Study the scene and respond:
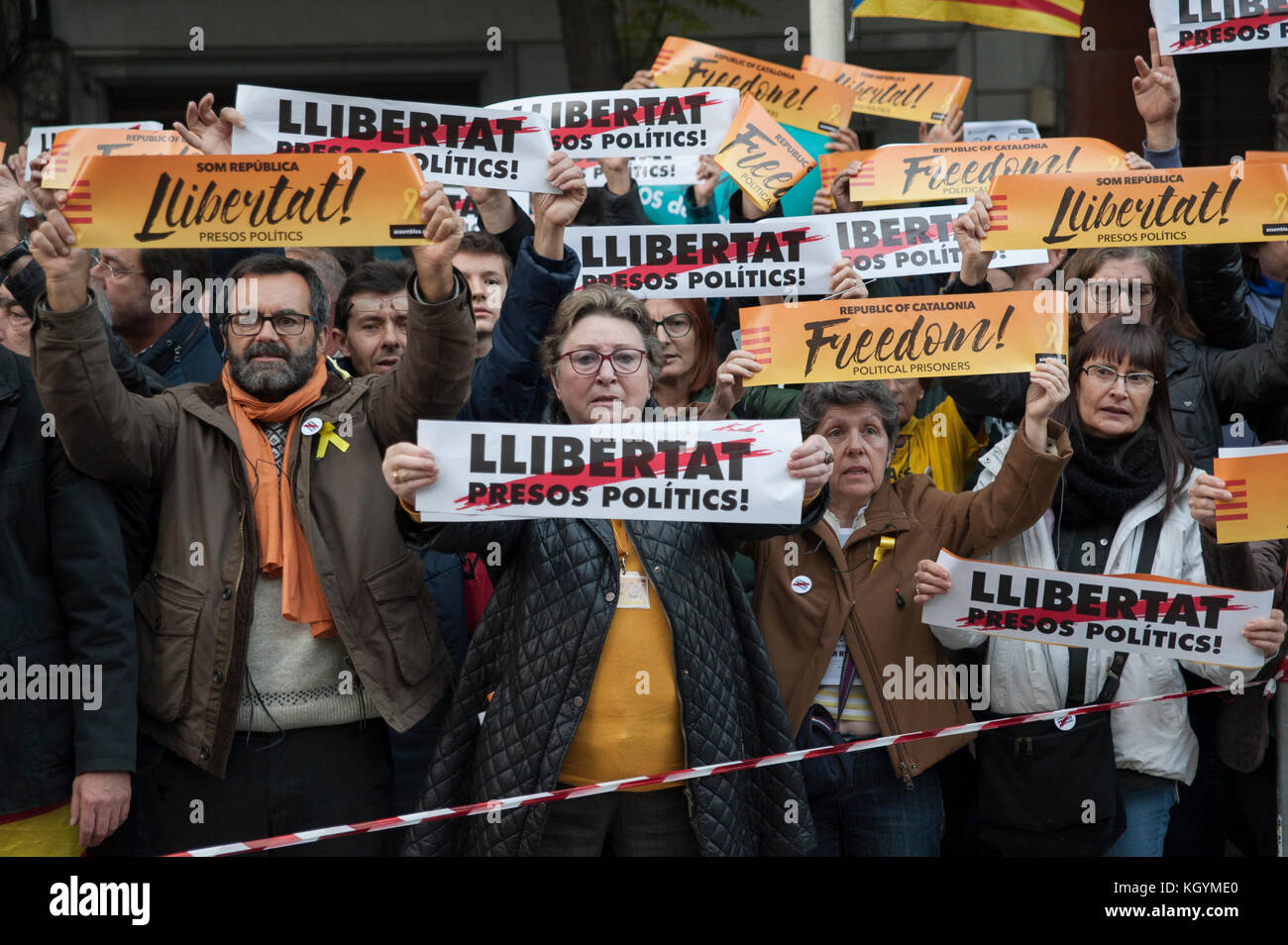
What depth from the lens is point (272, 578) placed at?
13.2 ft

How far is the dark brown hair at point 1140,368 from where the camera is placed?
4.45 meters

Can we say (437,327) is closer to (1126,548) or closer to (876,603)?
(876,603)

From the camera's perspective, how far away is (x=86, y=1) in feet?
30.8

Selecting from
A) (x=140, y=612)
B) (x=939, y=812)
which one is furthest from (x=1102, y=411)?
(x=140, y=612)

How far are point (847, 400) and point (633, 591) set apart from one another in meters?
1.04

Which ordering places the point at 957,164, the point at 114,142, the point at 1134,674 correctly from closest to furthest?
1. the point at 1134,674
2. the point at 114,142
3. the point at 957,164

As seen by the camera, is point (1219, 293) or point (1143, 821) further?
point (1219, 293)

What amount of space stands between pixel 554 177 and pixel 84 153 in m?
2.02

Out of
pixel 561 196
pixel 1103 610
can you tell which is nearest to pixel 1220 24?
pixel 1103 610

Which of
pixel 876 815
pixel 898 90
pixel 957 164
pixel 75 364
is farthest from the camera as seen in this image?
pixel 898 90

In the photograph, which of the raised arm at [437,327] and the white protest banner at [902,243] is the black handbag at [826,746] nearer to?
the raised arm at [437,327]

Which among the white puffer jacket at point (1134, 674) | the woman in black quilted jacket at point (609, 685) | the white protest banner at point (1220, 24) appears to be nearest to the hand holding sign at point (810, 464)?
the woman in black quilted jacket at point (609, 685)

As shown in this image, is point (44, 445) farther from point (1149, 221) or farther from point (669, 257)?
point (1149, 221)

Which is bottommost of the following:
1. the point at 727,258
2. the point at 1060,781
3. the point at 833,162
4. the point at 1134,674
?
the point at 1060,781
